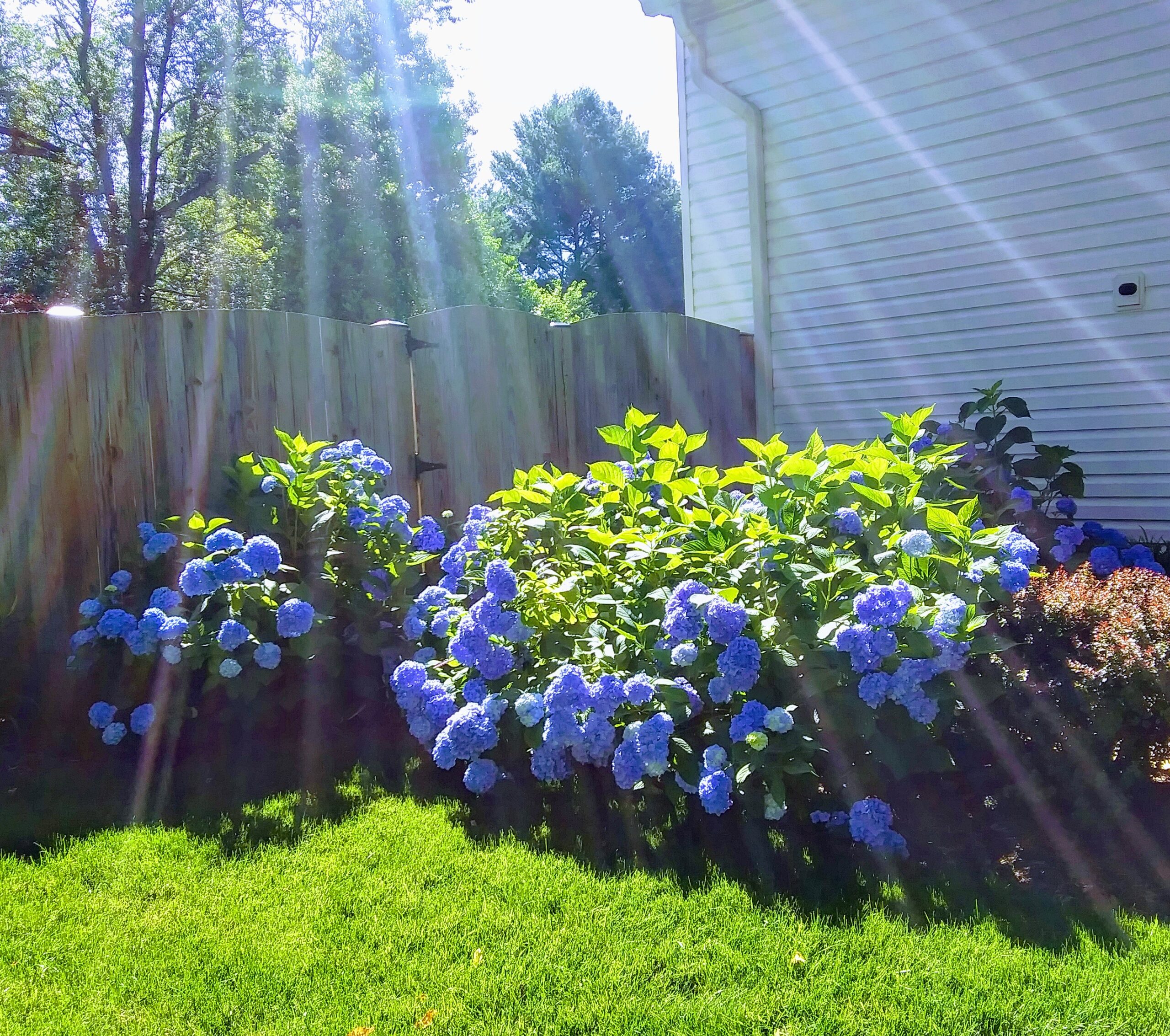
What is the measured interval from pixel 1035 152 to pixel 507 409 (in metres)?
3.32

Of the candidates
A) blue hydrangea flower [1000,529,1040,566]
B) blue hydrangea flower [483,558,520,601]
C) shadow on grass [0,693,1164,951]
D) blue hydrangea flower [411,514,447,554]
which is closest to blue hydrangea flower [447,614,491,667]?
blue hydrangea flower [483,558,520,601]

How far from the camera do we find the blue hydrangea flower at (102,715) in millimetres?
3283

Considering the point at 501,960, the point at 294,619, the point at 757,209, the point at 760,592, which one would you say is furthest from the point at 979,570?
the point at 757,209

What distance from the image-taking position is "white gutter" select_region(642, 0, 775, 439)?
661 cm

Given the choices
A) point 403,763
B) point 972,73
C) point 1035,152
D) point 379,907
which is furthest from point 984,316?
point 379,907

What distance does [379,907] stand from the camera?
2242 millimetres

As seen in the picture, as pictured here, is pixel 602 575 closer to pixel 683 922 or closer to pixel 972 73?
pixel 683 922

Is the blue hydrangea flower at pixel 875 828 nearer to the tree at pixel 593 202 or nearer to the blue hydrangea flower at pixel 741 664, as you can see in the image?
the blue hydrangea flower at pixel 741 664

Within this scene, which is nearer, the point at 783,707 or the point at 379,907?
the point at 379,907

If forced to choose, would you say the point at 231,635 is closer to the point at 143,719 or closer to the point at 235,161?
the point at 143,719

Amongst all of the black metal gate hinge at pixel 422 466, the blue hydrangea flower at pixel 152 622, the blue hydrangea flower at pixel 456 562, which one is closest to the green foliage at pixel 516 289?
the black metal gate hinge at pixel 422 466

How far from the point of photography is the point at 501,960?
6.57 feet

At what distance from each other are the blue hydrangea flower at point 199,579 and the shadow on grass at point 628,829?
574mm

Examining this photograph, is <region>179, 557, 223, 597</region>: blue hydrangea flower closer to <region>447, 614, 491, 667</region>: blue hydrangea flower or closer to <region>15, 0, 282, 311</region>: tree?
<region>447, 614, 491, 667</region>: blue hydrangea flower
